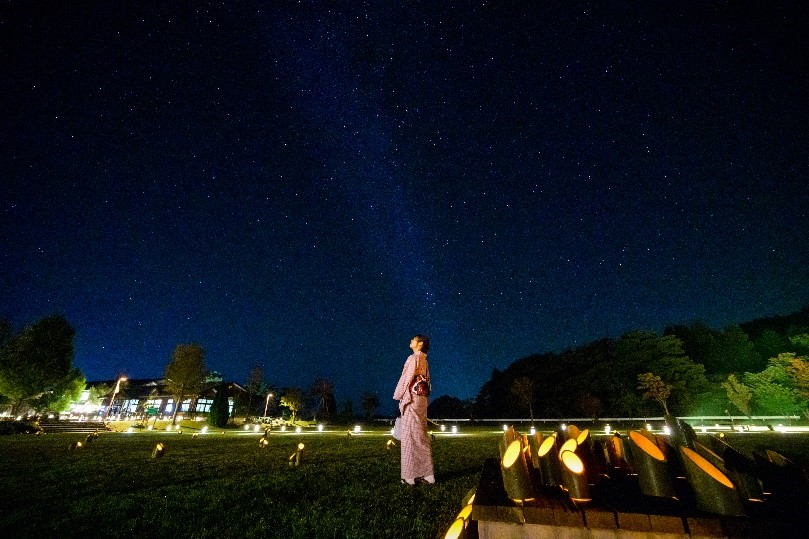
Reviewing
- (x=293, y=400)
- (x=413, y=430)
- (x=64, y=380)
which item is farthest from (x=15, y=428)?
(x=413, y=430)

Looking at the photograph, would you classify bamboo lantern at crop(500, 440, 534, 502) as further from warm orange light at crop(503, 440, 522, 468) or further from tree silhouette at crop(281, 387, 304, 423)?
tree silhouette at crop(281, 387, 304, 423)

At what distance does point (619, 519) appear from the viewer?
179 centimetres

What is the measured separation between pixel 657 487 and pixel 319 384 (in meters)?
65.8

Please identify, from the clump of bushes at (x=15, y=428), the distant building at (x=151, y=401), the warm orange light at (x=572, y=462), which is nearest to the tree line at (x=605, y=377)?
the distant building at (x=151, y=401)

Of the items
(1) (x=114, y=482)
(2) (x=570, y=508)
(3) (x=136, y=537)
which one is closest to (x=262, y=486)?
(3) (x=136, y=537)

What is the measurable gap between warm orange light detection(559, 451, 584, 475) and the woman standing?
4.91 meters

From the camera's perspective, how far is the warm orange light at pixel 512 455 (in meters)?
2.12

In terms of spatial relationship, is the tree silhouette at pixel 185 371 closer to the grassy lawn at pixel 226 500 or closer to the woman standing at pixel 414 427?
the grassy lawn at pixel 226 500

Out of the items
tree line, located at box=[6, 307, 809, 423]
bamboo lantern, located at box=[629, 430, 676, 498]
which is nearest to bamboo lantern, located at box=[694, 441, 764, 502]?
bamboo lantern, located at box=[629, 430, 676, 498]

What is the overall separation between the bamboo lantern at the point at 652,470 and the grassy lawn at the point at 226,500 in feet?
9.44

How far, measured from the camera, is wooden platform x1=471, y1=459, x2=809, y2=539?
1.61m

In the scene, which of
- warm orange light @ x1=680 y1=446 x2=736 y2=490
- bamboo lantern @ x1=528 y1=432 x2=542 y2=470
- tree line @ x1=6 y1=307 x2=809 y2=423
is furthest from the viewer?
tree line @ x1=6 y1=307 x2=809 y2=423

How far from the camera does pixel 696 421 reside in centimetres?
4041

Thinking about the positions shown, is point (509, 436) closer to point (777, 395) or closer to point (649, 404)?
point (777, 395)
